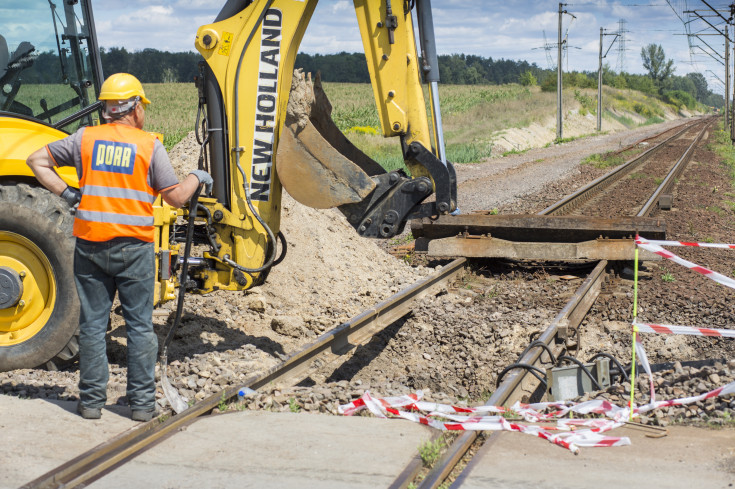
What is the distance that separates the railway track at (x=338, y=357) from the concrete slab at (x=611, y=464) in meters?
0.21

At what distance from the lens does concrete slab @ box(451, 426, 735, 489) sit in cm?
381

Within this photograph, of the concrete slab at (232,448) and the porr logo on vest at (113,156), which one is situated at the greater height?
the porr logo on vest at (113,156)

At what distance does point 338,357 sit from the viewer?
6.90m

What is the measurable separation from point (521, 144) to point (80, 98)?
135 ft

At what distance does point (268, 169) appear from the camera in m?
6.27

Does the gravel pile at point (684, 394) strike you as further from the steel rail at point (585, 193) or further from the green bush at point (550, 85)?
the green bush at point (550, 85)

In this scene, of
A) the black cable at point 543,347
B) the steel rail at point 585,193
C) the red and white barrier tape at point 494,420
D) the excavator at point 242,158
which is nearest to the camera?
the red and white barrier tape at point 494,420

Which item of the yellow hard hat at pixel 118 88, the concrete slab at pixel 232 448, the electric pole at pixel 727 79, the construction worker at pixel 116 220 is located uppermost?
the electric pole at pixel 727 79

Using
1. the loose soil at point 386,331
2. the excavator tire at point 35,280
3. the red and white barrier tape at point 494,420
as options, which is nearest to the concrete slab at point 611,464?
the red and white barrier tape at point 494,420

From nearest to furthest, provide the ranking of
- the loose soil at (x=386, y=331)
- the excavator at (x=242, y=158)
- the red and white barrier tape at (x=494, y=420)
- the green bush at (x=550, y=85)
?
the red and white barrier tape at (x=494, y=420) < the loose soil at (x=386, y=331) < the excavator at (x=242, y=158) < the green bush at (x=550, y=85)

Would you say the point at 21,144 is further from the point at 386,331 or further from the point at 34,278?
the point at 386,331

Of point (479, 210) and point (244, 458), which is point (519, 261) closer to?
point (479, 210)

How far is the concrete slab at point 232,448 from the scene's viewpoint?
12.7ft

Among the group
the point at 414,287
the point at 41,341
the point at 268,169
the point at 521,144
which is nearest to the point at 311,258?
the point at 414,287
